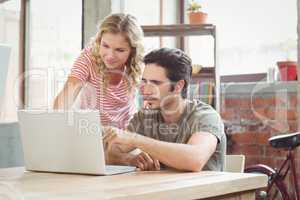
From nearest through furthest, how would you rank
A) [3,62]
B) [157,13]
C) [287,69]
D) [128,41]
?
1. [3,62]
2. [128,41]
3. [287,69]
4. [157,13]

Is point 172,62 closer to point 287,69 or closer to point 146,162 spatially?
point 146,162

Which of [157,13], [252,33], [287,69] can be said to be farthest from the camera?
[157,13]

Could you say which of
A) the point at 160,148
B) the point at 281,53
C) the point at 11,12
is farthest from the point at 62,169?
the point at 11,12

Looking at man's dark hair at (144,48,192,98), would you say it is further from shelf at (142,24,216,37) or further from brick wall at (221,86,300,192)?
brick wall at (221,86,300,192)

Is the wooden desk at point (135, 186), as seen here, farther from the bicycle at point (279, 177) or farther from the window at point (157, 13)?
the window at point (157, 13)

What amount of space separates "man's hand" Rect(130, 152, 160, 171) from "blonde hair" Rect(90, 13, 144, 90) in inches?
28.7

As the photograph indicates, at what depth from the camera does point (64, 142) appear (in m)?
1.43

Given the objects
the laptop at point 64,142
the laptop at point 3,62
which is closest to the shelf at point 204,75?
the laptop at point 64,142

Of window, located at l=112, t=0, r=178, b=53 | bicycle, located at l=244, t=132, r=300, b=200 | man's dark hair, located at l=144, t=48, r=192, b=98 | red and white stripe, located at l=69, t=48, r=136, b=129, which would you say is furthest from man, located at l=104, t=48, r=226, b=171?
window, located at l=112, t=0, r=178, b=53

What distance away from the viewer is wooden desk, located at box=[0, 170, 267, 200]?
1.00 m

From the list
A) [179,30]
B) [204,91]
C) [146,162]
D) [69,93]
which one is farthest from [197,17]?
[146,162]

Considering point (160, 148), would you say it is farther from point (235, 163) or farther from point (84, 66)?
point (84, 66)

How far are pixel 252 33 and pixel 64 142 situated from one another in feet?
9.09

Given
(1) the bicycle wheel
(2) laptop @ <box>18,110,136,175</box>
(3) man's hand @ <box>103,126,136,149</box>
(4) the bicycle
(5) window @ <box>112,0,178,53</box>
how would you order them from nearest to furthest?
(2) laptop @ <box>18,110,136,175</box> < (3) man's hand @ <box>103,126,136,149</box> < (4) the bicycle < (1) the bicycle wheel < (5) window @ <box>112,0,178,53</box>
